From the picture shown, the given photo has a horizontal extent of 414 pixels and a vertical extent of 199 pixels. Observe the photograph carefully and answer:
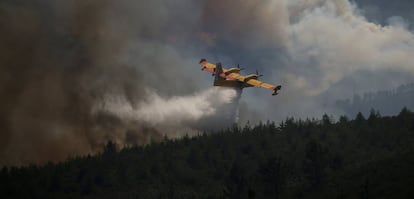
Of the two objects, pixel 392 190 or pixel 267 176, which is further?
pixel 267 176

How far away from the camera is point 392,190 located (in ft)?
461

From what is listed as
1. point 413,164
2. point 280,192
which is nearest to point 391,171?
point 413,164

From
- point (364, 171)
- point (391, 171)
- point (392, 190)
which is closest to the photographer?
point (392, 190)

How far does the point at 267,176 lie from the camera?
16550cm

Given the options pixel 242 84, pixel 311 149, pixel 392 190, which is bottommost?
pixel 392 190

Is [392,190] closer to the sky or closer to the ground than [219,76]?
closer to the ground

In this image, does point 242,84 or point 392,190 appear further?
point 242,84

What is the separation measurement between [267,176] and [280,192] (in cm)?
967

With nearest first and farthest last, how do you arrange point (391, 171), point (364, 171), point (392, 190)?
point (392, 190) → point (391, 171) → point (364, 171)

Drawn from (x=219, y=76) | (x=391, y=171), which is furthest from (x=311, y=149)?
(x=219, y=76)

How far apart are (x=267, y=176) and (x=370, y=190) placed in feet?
95.0

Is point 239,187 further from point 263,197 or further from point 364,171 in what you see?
point 364,171

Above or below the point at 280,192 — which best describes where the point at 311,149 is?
above

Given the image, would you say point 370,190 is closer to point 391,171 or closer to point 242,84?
point 391,171
